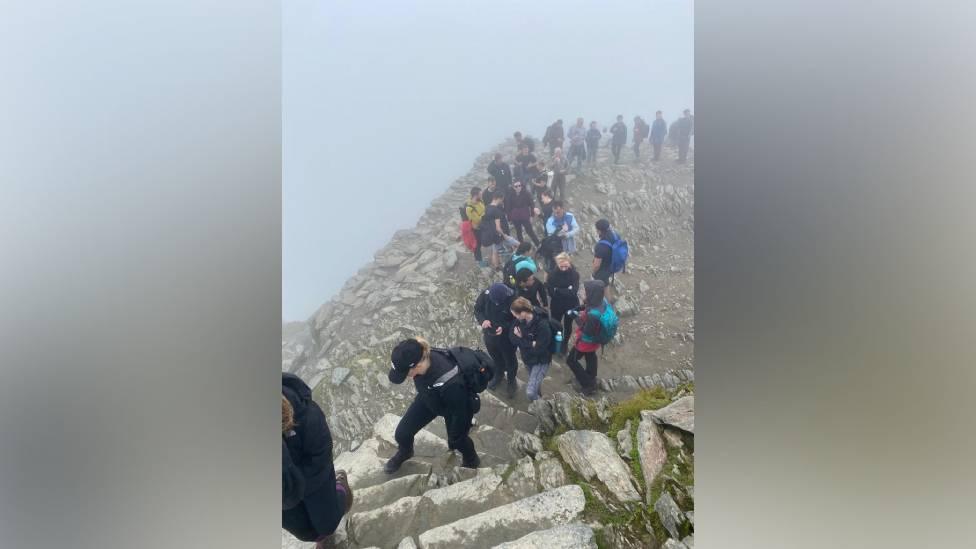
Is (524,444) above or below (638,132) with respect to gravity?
below

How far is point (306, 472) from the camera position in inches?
107

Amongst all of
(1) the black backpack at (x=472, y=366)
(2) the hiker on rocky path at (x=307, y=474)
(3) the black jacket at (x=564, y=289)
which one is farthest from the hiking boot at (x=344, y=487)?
(3) the black jacket at (x=564, y=289)

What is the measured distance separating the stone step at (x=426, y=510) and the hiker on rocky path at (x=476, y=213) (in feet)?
4.98

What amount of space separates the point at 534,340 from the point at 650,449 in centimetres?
103

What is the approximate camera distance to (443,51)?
2.89 metres

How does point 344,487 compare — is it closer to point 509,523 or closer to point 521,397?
point 509,523

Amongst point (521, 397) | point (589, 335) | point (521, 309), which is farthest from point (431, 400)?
point (589, 335)

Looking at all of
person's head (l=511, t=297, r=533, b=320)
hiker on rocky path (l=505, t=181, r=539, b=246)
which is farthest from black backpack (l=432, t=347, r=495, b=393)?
hiker on rocky path (l=505, t=181, r=539, b=246)

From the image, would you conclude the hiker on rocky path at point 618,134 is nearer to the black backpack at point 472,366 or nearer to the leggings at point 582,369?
the leggings at point 582,369

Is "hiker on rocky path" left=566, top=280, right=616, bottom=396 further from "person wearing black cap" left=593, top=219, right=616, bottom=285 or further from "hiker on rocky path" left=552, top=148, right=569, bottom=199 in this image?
"hiker on rocky path" left=552, top=148, right=569, bottom=199
